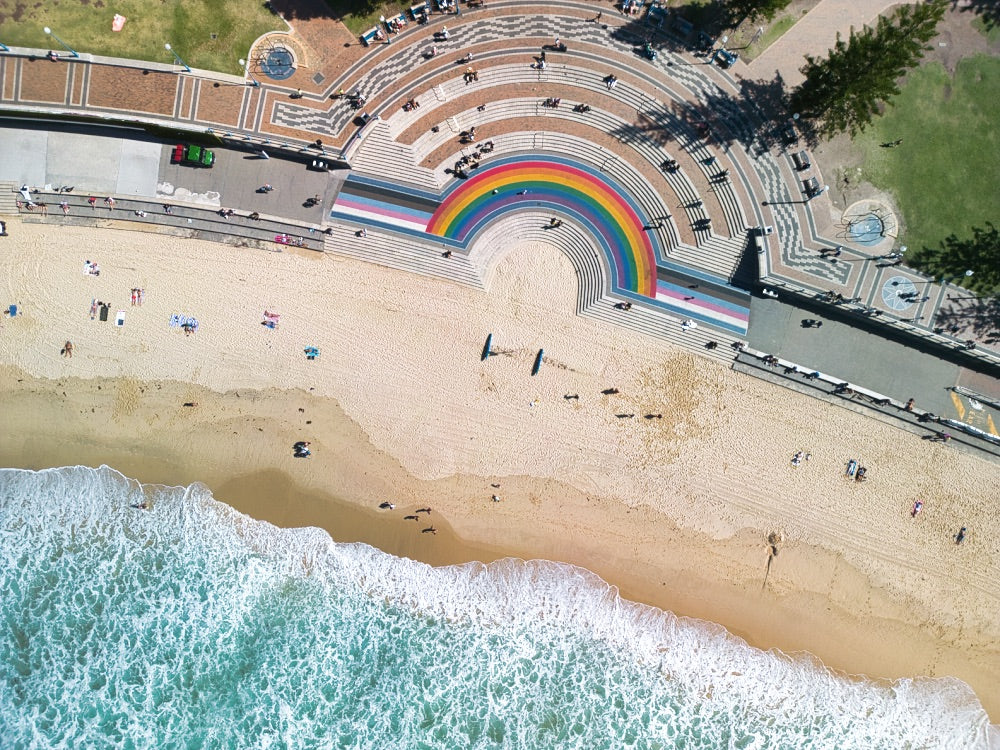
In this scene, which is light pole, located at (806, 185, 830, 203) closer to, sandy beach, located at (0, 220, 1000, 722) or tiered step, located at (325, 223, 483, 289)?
sandy beach, located at (0, 220, 1000, 722)

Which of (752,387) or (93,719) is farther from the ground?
(752,387)

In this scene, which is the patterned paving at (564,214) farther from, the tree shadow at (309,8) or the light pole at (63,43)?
the light pole at (63,43)

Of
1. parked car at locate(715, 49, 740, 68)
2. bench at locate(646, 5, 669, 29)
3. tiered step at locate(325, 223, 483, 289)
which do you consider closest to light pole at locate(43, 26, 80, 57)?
tiered step at locate(325, 223, 483, 289)

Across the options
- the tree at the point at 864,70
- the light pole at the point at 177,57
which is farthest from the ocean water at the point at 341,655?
the tree at the point at 864,70

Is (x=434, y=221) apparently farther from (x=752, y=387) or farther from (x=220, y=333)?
(x=752, y=387)

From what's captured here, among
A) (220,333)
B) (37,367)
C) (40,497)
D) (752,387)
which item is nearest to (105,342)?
(37,367)

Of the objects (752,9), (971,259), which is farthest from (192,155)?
(971,259)
